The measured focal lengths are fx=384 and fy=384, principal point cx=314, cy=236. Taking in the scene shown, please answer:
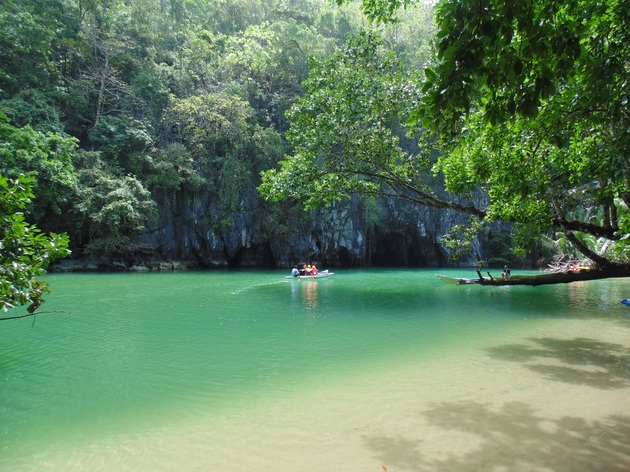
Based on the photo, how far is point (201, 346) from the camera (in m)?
6.46

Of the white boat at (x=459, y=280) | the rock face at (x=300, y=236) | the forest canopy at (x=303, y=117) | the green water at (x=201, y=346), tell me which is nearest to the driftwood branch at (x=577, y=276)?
the forest canopy at (x=303, y=117)

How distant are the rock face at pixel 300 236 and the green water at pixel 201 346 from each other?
41.8 ft

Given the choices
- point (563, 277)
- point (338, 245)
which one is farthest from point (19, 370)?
point (338, 245)

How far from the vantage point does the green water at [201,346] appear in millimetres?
3955

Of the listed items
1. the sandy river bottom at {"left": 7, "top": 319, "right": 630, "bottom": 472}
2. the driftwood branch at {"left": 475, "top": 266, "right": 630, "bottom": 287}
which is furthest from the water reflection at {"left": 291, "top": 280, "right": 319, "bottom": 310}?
the sandy river bottom at {"left": 7, "top": 319, "right": 630, "bottom": 472}

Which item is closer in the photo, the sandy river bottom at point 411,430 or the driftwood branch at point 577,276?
the sandy river bottom at point 411,430

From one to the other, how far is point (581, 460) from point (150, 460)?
130 inches

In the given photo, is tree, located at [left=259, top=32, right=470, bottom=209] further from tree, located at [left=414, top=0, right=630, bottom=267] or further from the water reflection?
tree, located at [left=414, top=0, right=630, bottom=267]

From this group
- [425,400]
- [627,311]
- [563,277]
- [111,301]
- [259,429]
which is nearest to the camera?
[259,429]

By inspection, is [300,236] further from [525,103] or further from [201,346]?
[525,103]

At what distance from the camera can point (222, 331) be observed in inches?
298

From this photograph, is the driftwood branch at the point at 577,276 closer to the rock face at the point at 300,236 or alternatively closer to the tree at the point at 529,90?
the tree at the point at 529,90

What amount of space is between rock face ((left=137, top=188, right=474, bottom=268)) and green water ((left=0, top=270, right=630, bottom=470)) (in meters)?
12.8

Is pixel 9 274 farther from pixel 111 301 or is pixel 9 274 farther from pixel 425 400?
pixel 111 301
